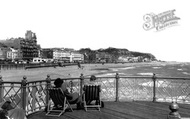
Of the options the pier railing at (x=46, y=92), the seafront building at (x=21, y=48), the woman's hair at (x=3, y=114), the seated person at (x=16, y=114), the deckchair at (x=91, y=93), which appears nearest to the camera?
the woman's hair at (x=3, y=114)

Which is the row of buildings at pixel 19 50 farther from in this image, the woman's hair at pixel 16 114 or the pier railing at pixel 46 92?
the woman's hair at pixel 16 114

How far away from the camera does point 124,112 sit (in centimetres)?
679

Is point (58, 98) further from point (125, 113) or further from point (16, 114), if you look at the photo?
point (16, 114)

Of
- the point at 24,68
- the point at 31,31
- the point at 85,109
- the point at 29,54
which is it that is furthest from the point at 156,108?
the point at 31,31

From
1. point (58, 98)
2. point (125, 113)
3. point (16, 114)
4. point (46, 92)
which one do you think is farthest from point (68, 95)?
point (16, 114)

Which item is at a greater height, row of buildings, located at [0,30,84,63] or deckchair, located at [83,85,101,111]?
row of buildings, located at [0,30,84,63]

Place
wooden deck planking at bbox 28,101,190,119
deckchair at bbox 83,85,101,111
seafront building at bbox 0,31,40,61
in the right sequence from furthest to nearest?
seafront building at bbox 0,31,40,61 < deckchair at bbox 83,85,101,111 < wooden deck planking at bbox 28,101,190,119

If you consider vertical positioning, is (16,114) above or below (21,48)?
below

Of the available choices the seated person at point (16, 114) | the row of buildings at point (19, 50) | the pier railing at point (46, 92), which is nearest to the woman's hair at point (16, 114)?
the seated person at point (16, 114)

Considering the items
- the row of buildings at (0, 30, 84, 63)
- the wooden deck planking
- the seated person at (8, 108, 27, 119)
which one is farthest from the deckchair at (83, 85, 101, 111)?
the row of buildings at (0, 30, 84, 63)

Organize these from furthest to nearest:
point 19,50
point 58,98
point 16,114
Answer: point 19,50, point 58,98, point 16,114

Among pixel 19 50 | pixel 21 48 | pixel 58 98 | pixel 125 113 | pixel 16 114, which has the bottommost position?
pixel 125 113

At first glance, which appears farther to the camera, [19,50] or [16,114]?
[19,50]

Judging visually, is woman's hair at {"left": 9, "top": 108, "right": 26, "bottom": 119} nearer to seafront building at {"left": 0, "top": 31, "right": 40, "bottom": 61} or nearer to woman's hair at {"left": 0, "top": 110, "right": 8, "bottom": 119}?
woman's hair at {"left": 0, "top": 110, "right": 8, "bottom": 119}
